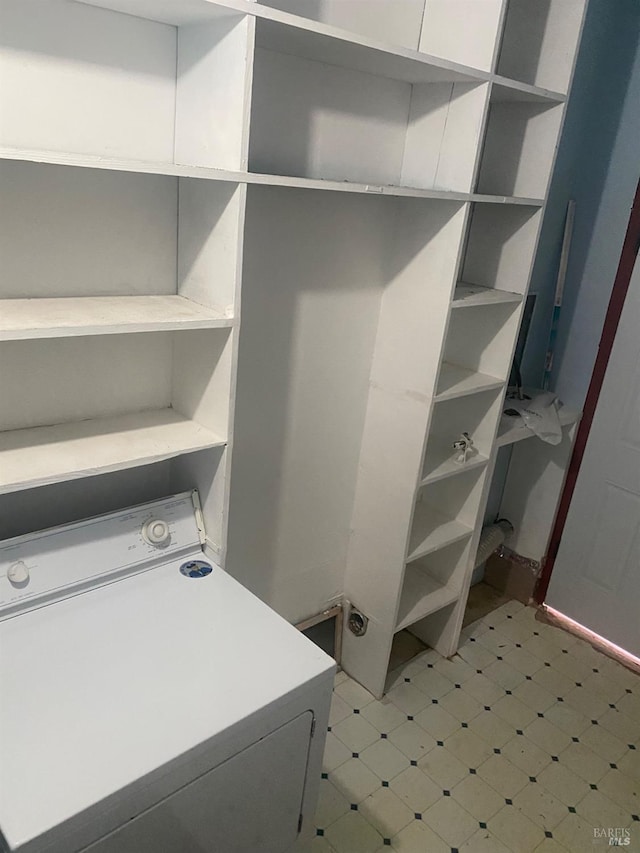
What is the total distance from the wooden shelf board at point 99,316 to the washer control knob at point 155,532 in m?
0.51

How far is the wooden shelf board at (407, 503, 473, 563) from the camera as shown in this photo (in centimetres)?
219

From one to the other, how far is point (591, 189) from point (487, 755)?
208 cm

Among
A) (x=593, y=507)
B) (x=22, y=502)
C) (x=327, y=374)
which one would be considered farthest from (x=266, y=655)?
(x=593, y=507)

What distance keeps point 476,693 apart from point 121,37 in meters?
2.30

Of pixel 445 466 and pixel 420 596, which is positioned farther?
pixel 420 596

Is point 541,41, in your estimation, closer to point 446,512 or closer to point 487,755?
point 446,512

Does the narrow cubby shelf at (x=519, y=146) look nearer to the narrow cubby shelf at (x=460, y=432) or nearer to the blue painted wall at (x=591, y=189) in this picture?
the blue painted wall at (x=591, y=189)

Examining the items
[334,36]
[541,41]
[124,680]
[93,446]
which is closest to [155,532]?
[93,446]

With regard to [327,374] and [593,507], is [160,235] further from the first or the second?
[593,507]

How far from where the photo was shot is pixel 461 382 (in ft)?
6.91

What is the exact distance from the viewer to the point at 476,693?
7.70 ft

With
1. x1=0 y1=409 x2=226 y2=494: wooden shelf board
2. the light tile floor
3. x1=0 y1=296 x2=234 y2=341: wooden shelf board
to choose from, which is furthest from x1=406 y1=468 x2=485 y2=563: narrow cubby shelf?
x1=0 y1=296 x2=234 y2=341: wooden shelf board

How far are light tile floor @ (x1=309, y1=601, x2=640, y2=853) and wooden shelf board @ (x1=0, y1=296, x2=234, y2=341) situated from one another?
1.49 m

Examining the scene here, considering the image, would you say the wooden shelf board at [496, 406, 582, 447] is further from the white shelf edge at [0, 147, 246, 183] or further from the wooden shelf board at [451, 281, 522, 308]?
the white shelf edge at [0, 147, 246, 183]
